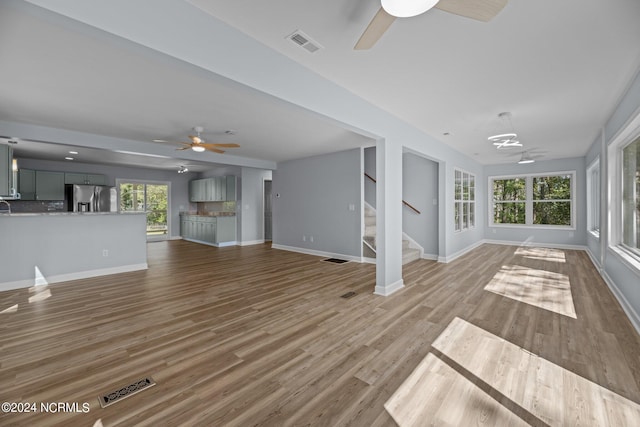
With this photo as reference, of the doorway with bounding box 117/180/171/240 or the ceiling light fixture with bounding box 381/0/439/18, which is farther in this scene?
the doorway with bounding box 117/180/171/240

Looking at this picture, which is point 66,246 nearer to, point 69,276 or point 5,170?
point 69,276

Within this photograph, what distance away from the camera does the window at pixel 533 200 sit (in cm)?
787

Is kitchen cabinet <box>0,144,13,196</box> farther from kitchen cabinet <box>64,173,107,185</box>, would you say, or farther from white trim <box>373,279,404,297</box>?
white trim <box>373,279,404,297</box>

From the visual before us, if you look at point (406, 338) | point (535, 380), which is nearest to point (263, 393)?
point (406, 338)

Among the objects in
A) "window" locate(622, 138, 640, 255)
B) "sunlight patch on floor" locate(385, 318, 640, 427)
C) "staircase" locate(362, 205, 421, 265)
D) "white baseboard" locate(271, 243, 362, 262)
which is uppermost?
"window" locate(622, 138, 640, 255)

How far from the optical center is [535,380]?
1985mm

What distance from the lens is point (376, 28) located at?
1.67 m

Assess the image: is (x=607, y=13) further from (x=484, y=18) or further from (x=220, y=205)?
(x=220, y=205)

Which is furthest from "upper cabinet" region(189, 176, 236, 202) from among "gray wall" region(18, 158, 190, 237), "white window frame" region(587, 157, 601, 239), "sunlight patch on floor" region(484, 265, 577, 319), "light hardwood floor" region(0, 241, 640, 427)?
"white window frame" region(587, 157, 601, 239)

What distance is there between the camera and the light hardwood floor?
5.57 ft

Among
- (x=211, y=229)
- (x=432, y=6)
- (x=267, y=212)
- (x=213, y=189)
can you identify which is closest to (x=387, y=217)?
(x=432, y=6)

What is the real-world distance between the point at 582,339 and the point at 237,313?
350 centimetres

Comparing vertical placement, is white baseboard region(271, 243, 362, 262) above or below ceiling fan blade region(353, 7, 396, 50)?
below

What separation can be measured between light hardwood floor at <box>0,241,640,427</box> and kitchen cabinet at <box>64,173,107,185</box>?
15.9 ft
